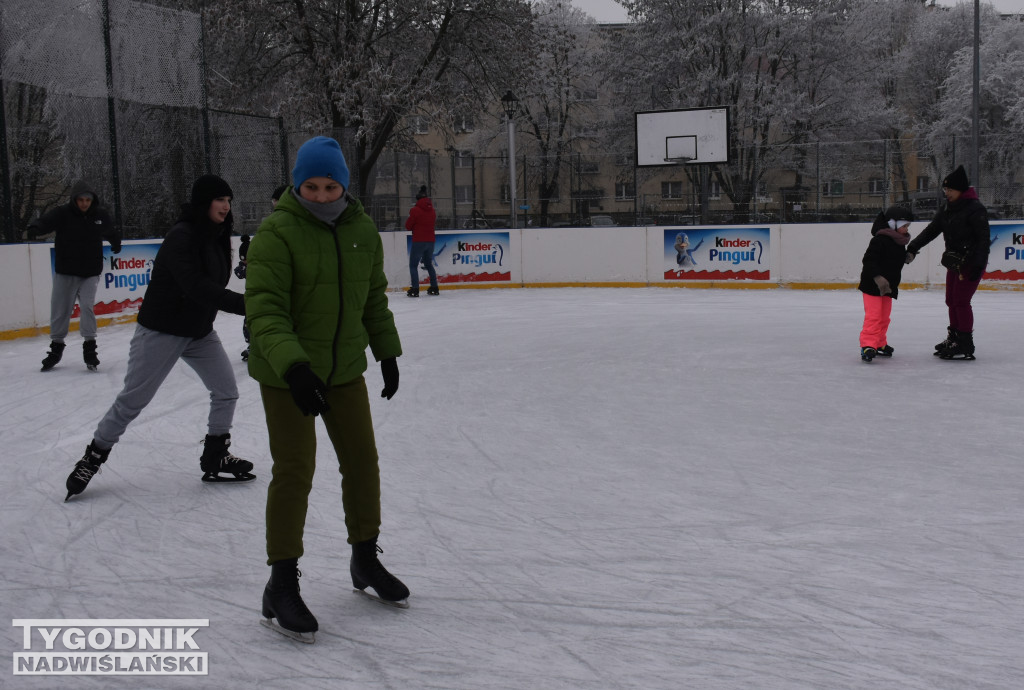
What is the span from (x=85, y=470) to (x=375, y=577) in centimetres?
217

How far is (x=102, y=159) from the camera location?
13.2 m

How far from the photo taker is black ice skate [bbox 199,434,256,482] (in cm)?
512

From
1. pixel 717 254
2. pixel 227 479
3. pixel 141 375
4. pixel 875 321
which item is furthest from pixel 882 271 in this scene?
pixel 717 254

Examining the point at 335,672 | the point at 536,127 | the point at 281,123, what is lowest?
the point at 335,672

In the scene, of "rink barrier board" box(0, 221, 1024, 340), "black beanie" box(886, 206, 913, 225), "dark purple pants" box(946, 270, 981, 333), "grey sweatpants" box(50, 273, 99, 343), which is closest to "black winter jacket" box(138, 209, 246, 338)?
"grey sweatpants" box(50, 273, 99, 343)

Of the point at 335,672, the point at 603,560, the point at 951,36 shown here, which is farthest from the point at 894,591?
the point at 951,36

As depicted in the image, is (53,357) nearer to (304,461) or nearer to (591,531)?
(591,531)

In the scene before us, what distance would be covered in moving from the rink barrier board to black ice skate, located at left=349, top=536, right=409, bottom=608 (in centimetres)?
1216

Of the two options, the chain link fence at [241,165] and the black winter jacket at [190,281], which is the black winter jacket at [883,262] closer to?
the black winter jacket at [190,281]

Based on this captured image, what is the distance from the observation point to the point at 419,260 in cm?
1658

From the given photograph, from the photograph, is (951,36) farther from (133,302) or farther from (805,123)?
(133,302)

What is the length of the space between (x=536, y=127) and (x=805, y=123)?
959cm

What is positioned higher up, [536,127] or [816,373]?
[536,127]

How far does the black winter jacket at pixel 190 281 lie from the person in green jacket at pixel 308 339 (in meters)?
1.26
